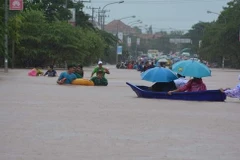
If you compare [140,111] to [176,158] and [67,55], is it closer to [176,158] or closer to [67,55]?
[176,158]

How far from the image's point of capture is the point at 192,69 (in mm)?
20484

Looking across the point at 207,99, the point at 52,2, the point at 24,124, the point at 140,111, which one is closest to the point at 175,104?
the point at 207,99

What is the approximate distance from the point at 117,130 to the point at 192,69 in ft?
29.7

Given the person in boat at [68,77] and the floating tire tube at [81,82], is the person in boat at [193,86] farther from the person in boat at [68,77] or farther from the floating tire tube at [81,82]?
the person in boat at [68,77]

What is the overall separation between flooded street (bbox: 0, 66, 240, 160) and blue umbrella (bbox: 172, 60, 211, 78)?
1.37 meters

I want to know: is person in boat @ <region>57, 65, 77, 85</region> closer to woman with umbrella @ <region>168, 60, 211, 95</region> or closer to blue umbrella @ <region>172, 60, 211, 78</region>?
blue umbrella @ <region>172, 60, 211, 78</region>

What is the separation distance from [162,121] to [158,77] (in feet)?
22.5

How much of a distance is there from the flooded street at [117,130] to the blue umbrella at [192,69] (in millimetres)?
1373

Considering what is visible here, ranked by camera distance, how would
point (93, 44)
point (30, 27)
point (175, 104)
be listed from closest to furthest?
point (175, 104) < point (30, 27) < point (93, 44)

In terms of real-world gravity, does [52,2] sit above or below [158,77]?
above

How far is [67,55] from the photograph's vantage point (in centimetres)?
6775

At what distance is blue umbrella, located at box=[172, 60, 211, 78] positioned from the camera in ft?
66.5

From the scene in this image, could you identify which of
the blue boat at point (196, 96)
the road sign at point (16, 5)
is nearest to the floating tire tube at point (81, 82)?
the blue boat at point (196, 96)

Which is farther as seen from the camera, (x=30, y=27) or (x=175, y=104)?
(x=30, y=27)
